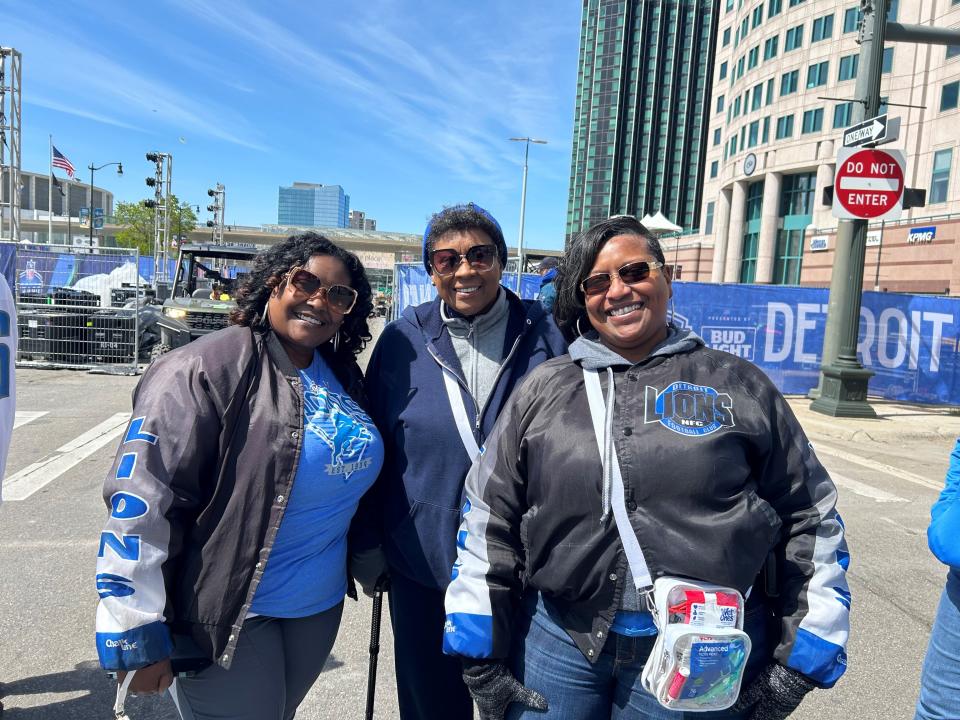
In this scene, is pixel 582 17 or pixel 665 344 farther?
pixel 582 17

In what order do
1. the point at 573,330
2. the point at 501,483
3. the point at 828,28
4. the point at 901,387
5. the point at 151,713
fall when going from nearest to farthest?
the point at 501,483 < the point at 573,330 < the point at 151,713 < the point at 901,387 < the point at 828,28

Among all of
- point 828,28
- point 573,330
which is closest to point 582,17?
point 828,28

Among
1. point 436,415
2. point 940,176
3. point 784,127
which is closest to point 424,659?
point 436,415

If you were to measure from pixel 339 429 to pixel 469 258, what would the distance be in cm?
81

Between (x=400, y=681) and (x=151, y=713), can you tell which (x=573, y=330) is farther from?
(x=151, y=713)

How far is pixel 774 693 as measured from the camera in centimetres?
161

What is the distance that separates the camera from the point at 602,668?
1672mm

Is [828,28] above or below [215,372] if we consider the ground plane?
above

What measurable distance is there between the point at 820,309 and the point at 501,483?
488 inches

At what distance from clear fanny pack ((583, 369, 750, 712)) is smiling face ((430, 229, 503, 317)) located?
1065mm

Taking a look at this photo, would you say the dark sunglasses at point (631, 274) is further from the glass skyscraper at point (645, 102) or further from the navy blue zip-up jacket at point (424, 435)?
the glass skyscraper at point (645, 102)

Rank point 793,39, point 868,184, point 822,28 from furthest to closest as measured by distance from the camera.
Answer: point 793,39 → point 822,28 → point 868,184

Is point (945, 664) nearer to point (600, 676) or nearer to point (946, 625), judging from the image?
point (946, 625)

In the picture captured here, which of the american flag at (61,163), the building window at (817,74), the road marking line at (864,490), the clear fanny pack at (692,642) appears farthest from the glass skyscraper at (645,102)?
the clear fanny pack at (692,642)
